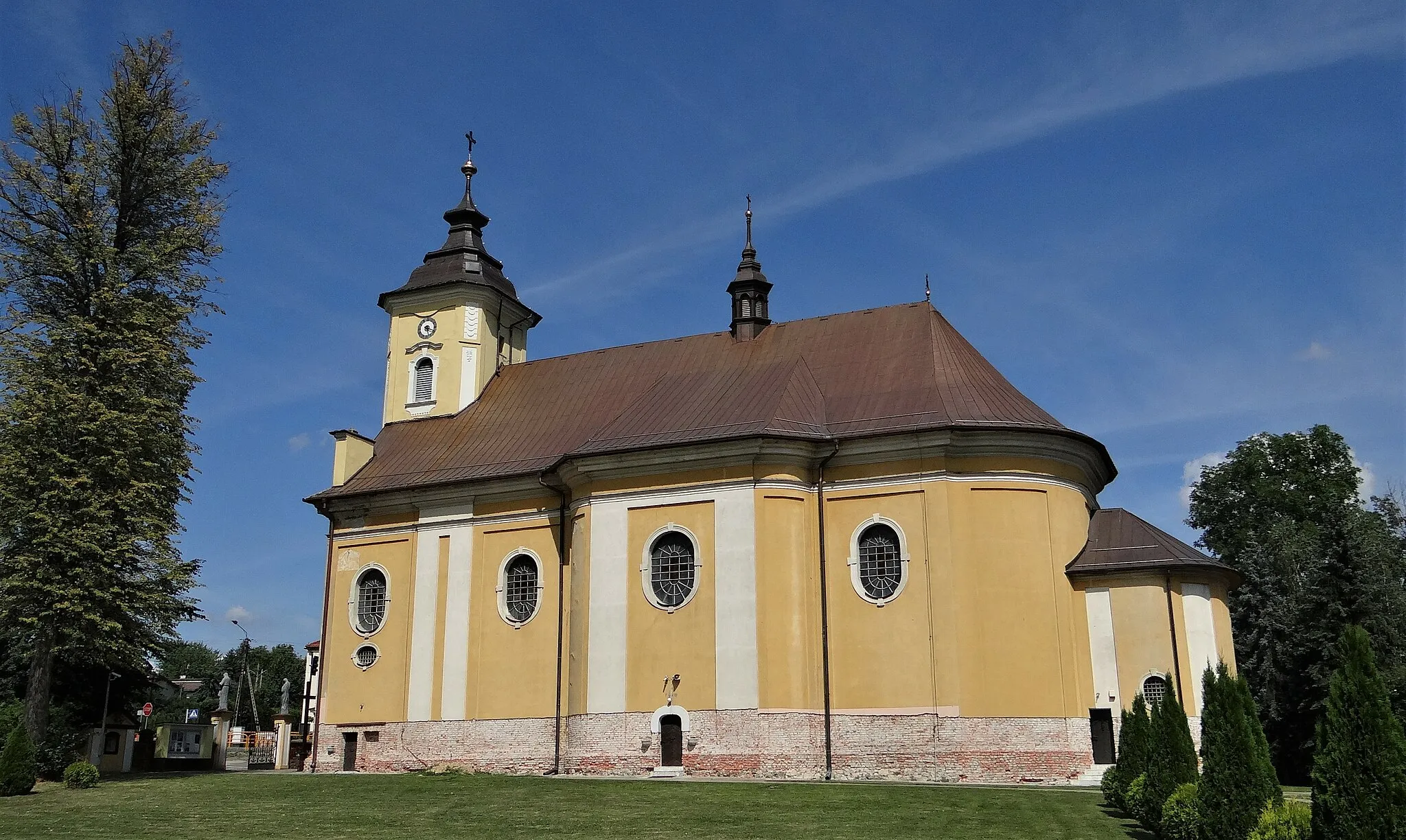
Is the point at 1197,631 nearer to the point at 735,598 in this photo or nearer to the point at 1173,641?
the point at 1173,641

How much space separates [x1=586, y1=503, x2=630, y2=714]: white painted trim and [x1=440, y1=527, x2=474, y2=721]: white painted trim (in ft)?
15.0

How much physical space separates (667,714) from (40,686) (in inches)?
525

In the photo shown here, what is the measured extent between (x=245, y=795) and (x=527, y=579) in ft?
31.2

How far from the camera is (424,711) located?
29125 millimetres

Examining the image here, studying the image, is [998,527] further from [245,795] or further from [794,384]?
[245,795]

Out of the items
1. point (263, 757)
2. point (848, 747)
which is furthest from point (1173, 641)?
point (263, 757)

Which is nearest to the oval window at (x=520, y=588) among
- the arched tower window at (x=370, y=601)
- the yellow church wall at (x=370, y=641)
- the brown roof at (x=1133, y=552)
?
the yellow church wall at (x=370, y=641)

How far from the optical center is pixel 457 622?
29.4 meters

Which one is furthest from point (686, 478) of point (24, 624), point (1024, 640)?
point (24, 624)

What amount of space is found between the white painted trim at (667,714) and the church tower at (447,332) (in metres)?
13.0

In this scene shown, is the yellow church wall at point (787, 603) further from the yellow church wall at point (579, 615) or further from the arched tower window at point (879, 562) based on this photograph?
the yellow church wall at point (579, 615)

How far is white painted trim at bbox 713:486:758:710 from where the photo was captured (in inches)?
966

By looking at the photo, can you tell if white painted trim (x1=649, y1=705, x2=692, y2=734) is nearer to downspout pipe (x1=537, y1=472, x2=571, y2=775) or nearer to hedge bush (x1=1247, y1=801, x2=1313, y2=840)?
downspout pipe (x1=537, y1=472, x2=571, y2=775)

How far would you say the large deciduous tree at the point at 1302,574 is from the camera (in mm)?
33750
